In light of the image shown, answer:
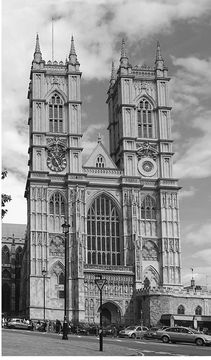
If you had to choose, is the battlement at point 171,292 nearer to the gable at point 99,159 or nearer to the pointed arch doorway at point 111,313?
the pointed arch doorway at point 111,313

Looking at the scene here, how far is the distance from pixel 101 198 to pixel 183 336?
127 feet

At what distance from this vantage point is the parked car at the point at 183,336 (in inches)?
1606

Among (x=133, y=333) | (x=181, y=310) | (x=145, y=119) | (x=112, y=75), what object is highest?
(x=112, y=75)

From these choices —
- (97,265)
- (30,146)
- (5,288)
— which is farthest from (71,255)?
(5,288)

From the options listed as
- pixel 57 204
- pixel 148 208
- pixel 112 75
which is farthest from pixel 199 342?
pixel 112 75

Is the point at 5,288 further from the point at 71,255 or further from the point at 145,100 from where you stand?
the point at 145,100

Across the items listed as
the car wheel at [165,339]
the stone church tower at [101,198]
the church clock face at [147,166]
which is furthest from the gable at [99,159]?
the car wheel at [165,339]

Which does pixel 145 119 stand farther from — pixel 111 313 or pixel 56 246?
pixel 111 313

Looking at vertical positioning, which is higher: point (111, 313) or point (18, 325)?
point (111, 313)

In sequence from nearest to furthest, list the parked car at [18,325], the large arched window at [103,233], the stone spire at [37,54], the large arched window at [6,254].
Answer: the parked car at [18,325]
the large arched window at [103,233]
the stone spire at [37,54]
the large arched window at [6,254]

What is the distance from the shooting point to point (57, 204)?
77500 millimetres

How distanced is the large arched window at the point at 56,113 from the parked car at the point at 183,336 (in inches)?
1629

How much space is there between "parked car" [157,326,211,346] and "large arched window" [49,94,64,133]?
4137cm

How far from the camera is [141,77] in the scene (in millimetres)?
84312
